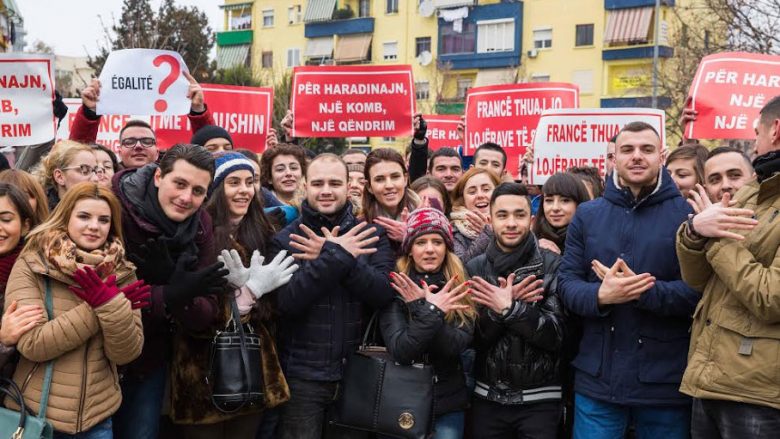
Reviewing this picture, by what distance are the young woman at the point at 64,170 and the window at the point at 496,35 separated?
40.4m

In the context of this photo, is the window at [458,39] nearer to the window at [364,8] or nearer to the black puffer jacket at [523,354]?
the window at [364,8]

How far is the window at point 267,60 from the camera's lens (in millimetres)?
53031

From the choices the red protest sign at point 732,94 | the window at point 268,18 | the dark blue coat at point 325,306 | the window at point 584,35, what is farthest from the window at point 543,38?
the dark blue coat at point 325,306

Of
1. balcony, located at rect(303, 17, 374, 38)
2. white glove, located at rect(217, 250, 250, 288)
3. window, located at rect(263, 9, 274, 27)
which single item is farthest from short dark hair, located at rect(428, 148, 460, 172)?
window, located at rect(263, 9, 274, 27)

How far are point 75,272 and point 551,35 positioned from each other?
41.9 metres

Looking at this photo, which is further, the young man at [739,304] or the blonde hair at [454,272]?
the blonde hair at [454,272]

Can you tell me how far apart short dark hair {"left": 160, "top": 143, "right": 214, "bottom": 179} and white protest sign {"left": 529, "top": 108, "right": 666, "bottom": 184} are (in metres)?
4.21

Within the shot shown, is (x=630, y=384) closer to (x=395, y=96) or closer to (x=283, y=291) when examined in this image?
(x=283, y=291)

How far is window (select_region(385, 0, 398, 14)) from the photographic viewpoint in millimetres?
47656

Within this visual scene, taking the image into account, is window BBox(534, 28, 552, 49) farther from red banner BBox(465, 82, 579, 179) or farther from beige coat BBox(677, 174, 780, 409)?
beige coat BBox(677, 174, 780, 409)

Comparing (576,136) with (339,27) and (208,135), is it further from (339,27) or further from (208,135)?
(339,27)

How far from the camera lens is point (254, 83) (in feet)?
111

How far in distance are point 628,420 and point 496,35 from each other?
41.8m

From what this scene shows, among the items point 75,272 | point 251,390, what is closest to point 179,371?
point 251,390
